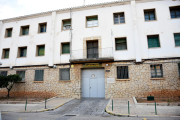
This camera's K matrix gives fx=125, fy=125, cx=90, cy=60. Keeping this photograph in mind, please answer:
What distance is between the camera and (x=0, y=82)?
12.9 metres

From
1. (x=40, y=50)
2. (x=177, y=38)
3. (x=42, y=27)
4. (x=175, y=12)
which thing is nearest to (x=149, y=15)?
(x=175, y=12)

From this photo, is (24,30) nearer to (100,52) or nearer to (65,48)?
(65,48)

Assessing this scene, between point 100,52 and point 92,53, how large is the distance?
100 cm

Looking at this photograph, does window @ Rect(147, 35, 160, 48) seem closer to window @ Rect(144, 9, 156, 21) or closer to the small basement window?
window @ Rect(144, 9, 156, 21)

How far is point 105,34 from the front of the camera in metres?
13.2

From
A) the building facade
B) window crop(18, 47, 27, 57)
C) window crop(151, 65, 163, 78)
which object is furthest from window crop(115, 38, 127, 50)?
window crop(18, 47, 27, 57)

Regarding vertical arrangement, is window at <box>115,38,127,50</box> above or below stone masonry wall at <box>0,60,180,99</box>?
above

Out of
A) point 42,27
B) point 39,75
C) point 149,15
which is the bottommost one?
point 39,75

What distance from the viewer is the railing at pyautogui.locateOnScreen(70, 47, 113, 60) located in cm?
1257

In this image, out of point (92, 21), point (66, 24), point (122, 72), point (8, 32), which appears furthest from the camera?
point (8, 32)

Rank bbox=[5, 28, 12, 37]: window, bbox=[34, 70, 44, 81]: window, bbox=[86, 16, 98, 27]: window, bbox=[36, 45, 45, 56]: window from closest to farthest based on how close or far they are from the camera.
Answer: bbox=[86, 16, 98, 27]: window, bbox=[34, 70, 44, 81]: window, bbox=[36, 45, 45, 56]: window, bbox=[5, 28, 12, 37]: window

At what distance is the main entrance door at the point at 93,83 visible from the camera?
1288 centimetres

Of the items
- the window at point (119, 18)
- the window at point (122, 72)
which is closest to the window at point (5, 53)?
the window at point (119, 18)

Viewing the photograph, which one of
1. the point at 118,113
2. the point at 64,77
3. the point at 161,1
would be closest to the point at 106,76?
the point at 64,77
